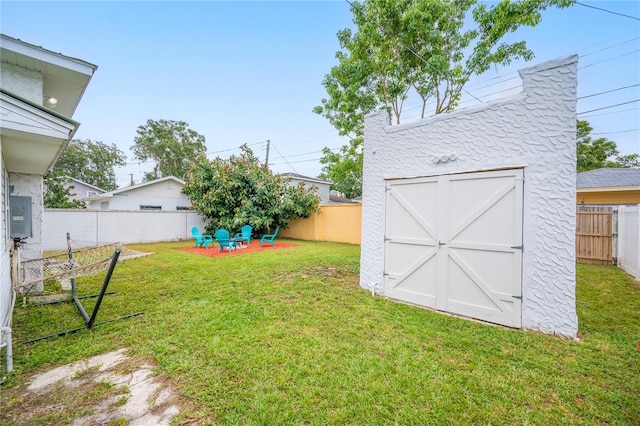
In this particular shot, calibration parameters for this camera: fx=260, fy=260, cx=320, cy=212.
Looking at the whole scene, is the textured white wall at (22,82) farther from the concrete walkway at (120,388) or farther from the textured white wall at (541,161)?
the textured white wall at (541,161)

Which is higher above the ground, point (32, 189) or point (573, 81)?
point (573, 81)

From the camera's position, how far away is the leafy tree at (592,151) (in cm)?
2000

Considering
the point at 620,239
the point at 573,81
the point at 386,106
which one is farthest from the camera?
the point at 386,106

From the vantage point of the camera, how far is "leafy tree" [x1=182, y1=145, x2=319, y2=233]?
12.5 m

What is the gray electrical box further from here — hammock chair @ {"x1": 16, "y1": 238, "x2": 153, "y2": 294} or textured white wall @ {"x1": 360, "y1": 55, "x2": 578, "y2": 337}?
textured white wall @ {"x1": 360, "y1": 55, "x2": 578, "y2": 337}

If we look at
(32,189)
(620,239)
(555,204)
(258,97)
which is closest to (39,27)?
(32,189)

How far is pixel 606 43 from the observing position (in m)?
9.11

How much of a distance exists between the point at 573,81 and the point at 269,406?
495cm

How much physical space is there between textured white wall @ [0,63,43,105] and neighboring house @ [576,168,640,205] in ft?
59.0

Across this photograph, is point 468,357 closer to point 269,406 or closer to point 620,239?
point 269,406

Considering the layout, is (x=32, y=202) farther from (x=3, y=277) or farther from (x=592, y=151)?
(x=592, y=151)

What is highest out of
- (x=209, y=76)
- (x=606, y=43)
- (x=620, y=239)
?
(x=209, y=76)

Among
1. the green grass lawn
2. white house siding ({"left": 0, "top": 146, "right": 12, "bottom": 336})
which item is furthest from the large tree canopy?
the green grass lawn

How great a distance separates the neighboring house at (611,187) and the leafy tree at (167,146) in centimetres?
3056
